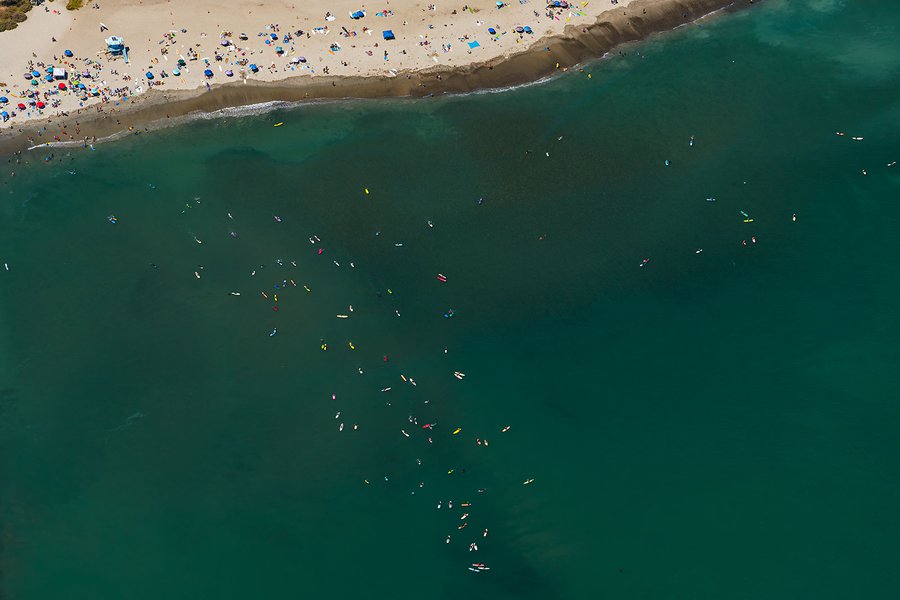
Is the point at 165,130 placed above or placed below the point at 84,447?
above

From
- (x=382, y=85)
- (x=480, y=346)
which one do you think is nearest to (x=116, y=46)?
(x=382, y=85)

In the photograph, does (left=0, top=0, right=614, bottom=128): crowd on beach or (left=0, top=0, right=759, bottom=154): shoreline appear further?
(left=0, top=0, right=614, bottom=128): crowd on beach

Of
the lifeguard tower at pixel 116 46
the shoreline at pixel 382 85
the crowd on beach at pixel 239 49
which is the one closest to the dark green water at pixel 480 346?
the shoreline at pixel 382 85

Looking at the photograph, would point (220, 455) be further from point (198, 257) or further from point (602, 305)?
point (602, 305)

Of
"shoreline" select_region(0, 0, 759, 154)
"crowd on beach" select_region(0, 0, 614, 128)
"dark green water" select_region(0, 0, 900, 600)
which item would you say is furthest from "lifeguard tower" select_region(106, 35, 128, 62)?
"dark green water" select_region(0, 0, 900, 600)

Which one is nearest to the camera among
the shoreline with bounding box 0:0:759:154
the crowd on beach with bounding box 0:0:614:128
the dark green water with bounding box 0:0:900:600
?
the dark green water with bounding box 0:0:900:600

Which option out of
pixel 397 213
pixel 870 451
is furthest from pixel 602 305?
pixel 870 451

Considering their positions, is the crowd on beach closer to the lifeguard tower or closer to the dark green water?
the lifeguard tower
